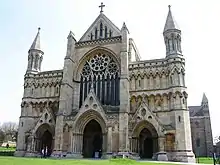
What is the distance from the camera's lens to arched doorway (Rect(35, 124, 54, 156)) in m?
35.5

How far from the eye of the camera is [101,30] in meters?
40.2

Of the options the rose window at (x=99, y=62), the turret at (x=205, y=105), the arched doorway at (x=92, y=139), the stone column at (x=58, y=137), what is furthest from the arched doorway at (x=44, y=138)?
the turret at (x=205, y=105)

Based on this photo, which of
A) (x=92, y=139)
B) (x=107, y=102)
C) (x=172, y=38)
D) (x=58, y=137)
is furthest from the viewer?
(x=92, y=139)

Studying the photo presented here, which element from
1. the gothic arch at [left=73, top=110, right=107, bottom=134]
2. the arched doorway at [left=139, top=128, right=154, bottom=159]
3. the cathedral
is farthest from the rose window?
the arched doorway at [left=139, top=128, right=154, bottom=159]

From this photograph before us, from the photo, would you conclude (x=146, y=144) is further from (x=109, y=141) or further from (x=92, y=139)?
(x=92, y=139)

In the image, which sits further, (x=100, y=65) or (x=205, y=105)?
(x=205, y=105)

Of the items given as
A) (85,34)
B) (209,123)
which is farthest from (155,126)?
(209,123)

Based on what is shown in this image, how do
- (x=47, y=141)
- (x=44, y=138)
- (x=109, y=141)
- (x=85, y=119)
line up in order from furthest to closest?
1. (x=47, y=141)
2. (x=44, y=138)
3. (x=85, y=119)
4. (x=109, y=141)

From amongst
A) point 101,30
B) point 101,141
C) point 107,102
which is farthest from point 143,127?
point 101,30

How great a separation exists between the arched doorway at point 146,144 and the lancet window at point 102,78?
5.47 meters

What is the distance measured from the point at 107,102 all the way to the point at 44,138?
11230 millimetres

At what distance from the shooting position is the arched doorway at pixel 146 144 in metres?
33.4

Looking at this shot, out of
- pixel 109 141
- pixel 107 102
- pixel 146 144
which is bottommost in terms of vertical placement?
pixel 146 144

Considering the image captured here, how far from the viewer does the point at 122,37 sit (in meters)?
35.7
